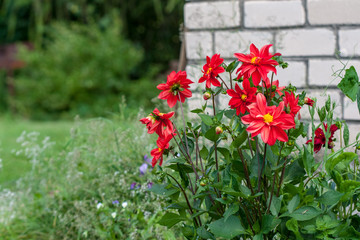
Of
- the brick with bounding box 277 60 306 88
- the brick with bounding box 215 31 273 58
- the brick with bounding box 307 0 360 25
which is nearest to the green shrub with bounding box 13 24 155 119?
the brick with bounding box 215 31 273 58

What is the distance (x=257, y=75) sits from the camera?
4.20 ft

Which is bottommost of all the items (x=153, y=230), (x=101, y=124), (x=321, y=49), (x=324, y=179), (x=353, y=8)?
(x=153, y=230)

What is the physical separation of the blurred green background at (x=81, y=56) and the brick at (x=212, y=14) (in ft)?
12.3

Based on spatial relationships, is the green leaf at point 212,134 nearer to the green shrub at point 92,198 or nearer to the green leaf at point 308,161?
the green leaf at point 308,161

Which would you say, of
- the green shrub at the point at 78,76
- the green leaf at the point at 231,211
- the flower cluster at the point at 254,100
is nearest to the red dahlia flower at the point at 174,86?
the flower cluster at the point at 254,100

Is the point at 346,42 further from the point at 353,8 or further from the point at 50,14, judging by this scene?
the point at 50,14

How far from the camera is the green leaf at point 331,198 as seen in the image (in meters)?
1.27

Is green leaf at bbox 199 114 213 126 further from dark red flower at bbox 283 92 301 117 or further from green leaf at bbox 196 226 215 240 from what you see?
green leaf at bbox 196 226 215 240

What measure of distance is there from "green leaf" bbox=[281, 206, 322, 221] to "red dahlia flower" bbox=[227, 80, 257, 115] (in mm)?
309

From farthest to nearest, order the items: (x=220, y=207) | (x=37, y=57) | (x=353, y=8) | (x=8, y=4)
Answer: (x=37, y=57)
(x=8, y=4)
(x=353, y=8)
(x=220, y=207)

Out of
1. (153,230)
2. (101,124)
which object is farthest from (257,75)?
(101,124)

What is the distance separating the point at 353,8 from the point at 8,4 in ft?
19.0

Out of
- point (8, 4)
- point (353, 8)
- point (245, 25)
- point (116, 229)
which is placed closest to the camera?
point (116, 229)

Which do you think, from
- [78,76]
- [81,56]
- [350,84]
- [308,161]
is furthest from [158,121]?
[81,56]
